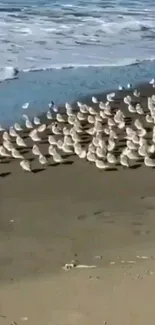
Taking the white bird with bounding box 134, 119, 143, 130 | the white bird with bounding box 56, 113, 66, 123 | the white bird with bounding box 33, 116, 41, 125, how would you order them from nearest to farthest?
the white bird with bounding box 134, 119, 143, 130, the white bird with bounding box 33, 116, 41, 125, the white bird with bounding box 56, 113, 66, 123

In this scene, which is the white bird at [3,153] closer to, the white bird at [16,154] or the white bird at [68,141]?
the white bird at [16,154]

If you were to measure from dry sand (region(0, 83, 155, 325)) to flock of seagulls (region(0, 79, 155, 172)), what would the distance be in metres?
0.15

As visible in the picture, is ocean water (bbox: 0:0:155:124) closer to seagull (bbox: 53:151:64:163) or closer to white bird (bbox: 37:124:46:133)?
white bird (bbox: 37:124:46:133)

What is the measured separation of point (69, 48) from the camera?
1326 centimetres

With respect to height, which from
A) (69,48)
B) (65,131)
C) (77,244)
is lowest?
(69,48)

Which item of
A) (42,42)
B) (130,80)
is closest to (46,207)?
(130,80)

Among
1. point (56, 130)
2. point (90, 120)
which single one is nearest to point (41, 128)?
point (56, 130)

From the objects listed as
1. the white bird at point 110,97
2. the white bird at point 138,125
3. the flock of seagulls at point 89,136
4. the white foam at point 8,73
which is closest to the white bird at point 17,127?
the flock of seagulls at point 89,136

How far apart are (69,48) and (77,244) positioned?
857cm

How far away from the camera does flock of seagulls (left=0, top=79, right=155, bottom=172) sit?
6.93 metres

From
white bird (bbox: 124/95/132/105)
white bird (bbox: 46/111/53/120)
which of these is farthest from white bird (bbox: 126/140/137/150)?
white bird (bbox: 124/95/132/105)

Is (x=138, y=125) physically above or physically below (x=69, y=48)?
above

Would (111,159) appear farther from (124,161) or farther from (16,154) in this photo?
(16,154)

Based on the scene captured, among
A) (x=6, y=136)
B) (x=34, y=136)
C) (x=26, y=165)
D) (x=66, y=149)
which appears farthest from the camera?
(x=34, y=136)
